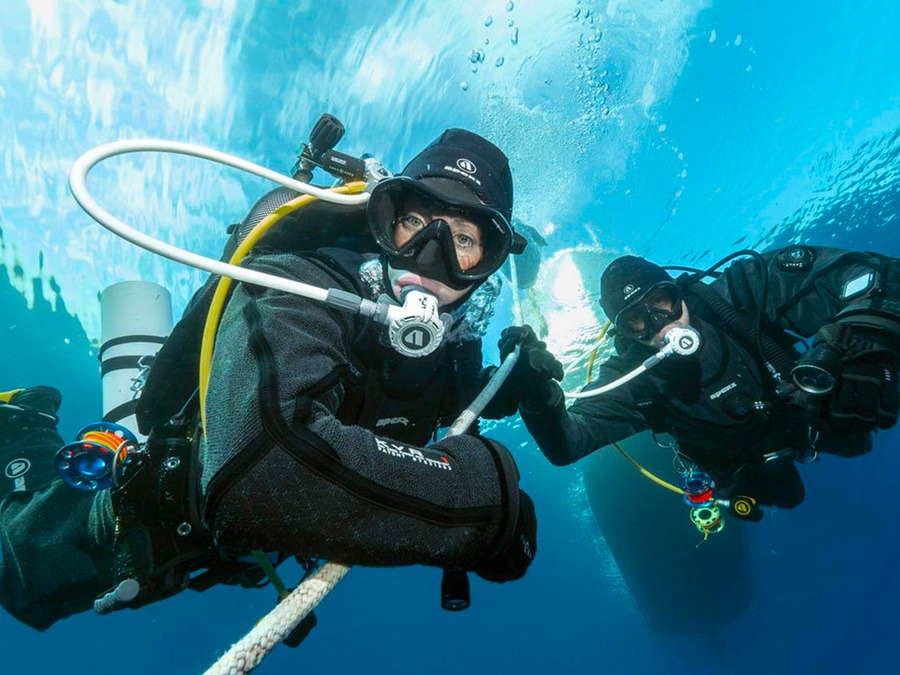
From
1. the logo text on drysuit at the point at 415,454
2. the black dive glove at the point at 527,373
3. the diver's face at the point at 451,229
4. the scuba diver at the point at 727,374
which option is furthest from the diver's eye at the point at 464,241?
the logo text on drysuit at the point at 415,454

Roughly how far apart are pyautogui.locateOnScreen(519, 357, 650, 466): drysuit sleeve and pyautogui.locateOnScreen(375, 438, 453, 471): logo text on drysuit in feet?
8.45

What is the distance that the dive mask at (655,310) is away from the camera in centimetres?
522

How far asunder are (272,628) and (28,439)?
5.45 m

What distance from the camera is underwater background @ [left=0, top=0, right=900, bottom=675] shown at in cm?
989

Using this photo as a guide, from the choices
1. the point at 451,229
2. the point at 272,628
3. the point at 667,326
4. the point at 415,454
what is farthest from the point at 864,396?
the point at 272,628

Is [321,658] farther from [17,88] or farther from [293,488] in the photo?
[293,488]

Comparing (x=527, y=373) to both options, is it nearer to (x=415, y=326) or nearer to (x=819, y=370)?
(x=415, y=326)

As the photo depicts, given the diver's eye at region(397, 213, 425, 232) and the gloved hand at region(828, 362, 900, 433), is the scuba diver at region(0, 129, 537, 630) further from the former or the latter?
the gloved hand at region(828, 362, 900, 433)

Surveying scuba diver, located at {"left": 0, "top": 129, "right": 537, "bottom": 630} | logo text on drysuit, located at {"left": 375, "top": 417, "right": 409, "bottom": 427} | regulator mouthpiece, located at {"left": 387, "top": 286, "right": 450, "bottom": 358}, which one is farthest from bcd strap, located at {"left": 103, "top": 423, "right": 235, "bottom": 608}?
regulator mouthpiece, located at {"left": 387, "top": 286, "right": 450, "bottom": 358}

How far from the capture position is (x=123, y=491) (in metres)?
2.73

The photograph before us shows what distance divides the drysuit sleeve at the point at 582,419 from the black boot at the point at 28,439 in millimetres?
4540

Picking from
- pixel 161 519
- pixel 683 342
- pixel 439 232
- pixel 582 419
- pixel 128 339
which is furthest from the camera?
pixel 582 419

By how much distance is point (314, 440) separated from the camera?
1339 mm

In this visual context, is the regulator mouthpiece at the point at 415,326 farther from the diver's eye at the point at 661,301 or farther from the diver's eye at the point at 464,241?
the diver's eye at the point at 661,301
